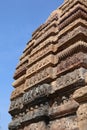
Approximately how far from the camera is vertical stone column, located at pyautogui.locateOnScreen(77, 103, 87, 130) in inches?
107

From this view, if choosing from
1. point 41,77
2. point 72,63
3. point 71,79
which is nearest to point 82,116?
point 71,79

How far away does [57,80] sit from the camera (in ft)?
12.0

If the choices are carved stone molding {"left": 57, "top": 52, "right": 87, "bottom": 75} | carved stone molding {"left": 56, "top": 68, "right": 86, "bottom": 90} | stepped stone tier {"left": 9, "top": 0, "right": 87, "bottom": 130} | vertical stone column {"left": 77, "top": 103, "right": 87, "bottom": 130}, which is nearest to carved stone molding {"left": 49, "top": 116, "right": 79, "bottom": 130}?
stepped stone tier {"left": 9, "top": 0, "right": 87, "bottom": 130}

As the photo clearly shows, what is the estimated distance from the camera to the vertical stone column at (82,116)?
273 centimetres

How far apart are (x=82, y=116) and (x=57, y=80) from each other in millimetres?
953

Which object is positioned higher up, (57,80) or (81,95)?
(57,80)

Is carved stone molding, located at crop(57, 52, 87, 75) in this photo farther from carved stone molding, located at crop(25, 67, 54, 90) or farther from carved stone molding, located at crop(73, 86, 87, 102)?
carved stone molding, located at crop(73, 86, 87, 102)

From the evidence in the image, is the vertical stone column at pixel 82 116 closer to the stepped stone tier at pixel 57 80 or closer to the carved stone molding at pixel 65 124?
the stepped stone tier at pixel 57 80

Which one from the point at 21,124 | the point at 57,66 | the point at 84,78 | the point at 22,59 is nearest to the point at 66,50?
the point at 57,66

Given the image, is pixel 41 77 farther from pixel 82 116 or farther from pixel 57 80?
pixel 82 116

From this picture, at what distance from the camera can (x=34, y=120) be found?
3641mm

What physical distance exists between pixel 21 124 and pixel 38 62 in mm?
1095

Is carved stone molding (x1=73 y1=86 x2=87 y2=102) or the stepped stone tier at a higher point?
the stepped stone tier

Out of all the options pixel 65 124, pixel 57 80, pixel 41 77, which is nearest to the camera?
pixel 65 124
